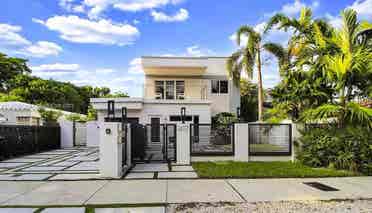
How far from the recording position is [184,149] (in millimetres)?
10422

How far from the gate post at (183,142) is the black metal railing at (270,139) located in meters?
2.52

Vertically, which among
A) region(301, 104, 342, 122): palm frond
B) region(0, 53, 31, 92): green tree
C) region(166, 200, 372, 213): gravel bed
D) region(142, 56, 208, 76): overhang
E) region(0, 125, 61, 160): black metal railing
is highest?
region(0, 53, 31, 92): green tree

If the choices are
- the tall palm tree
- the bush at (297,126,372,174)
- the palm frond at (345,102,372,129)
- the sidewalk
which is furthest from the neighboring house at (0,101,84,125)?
the palm frond at (345,102,372,129)

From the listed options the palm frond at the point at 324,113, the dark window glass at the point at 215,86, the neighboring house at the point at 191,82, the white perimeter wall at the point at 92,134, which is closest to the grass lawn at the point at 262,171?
the palm frond at the point at 324,113

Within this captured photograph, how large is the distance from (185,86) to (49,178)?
14386 mm

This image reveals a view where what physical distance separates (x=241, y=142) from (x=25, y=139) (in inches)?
433

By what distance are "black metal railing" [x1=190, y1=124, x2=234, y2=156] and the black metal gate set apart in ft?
2.69

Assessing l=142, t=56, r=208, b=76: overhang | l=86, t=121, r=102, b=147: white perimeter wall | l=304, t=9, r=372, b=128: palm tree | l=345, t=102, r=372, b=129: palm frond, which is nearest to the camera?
l=345, t=102, r=372, b=129: palm frond

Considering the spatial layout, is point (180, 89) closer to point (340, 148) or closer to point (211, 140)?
point (211, 140)

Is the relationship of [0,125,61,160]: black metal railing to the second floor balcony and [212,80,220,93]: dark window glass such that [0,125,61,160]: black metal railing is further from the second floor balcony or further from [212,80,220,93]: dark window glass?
[212,80,220,93]: dark window glass

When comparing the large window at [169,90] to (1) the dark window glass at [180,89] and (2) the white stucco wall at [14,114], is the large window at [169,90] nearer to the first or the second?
(1) the dark window glass at [180,89]

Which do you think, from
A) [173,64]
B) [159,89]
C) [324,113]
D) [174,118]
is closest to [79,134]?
[159,89]

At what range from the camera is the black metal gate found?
10672mm

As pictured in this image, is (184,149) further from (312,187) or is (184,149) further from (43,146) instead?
(43,146)
